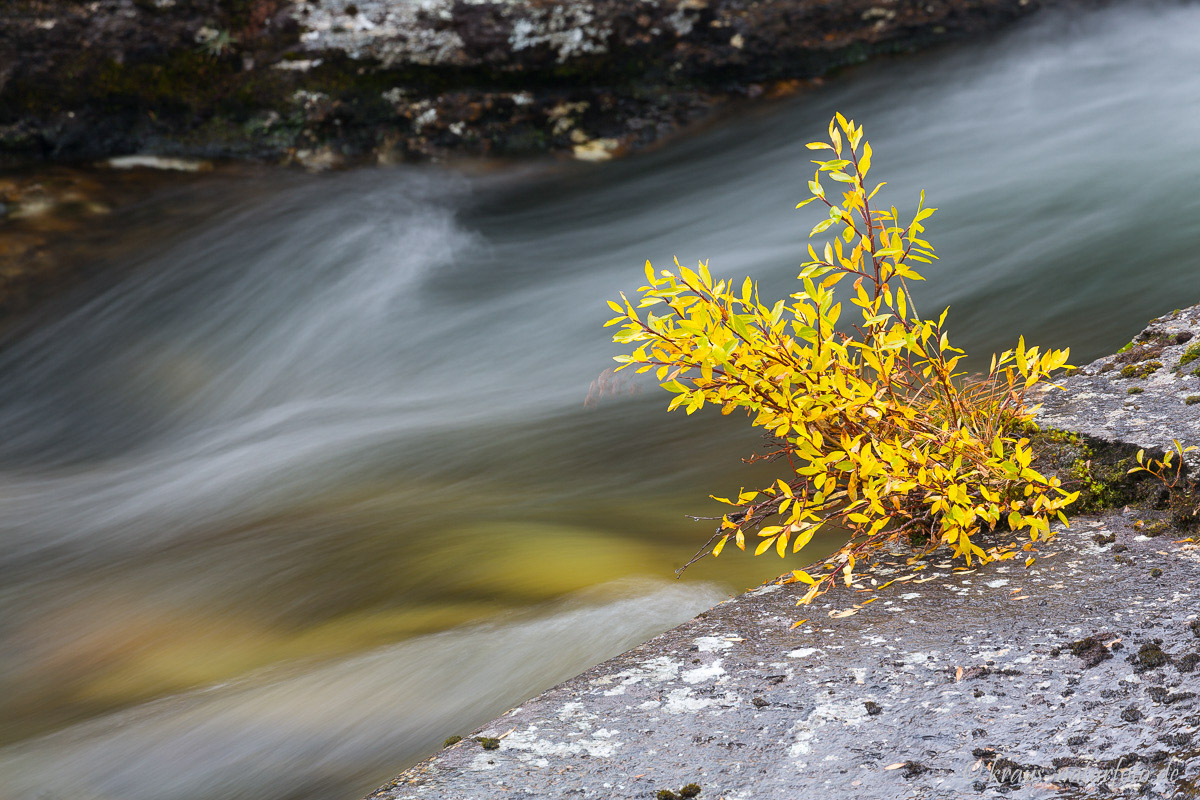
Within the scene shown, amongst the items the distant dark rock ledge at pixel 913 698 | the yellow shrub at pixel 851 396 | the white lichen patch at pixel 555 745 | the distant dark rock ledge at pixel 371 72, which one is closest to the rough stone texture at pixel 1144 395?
the distant dark rock ledge at pixel 913 698

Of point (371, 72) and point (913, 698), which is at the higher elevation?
point (371, 72)

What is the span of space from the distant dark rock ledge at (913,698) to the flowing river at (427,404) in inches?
25.6

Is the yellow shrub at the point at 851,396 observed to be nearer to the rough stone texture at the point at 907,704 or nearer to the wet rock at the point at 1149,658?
the rough stone texture at the point at 907,704

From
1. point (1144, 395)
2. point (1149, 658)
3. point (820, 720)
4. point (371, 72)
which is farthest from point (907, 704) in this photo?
point (371, 72)

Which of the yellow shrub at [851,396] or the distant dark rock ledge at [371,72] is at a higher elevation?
the distant dark rock ledge at [371,72]

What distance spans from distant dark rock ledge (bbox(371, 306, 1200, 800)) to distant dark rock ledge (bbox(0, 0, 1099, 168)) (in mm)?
6114

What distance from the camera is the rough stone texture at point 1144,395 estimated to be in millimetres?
2279

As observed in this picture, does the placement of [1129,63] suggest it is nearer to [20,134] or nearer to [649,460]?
[649,460]

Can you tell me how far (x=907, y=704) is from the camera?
1.71 m

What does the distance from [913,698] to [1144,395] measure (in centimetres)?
129

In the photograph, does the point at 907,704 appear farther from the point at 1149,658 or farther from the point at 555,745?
the point at 555,745

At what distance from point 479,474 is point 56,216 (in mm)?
4540

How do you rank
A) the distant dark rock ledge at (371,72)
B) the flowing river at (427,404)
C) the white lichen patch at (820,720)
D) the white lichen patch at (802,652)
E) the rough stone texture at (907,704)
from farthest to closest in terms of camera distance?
the distant dark rock ledge at (371,72) → the flowing river at (427,404) → the white lichen patch at (802,652) → the white lichen patch at (820,720) → the rough stone texture at (907,704)

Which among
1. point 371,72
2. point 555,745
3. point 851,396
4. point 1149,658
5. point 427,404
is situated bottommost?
point 1149,658
